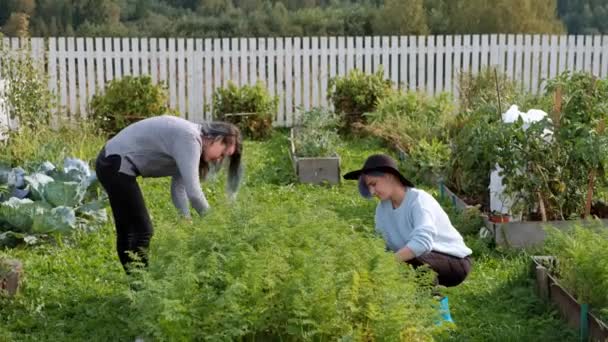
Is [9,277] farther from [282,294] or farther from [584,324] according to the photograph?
[584,324]

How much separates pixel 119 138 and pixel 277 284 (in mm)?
2230

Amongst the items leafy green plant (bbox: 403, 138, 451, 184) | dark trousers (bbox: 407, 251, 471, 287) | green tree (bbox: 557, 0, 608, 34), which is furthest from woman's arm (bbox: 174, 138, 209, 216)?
green tree (bbox: 557, 0, 608, 34)

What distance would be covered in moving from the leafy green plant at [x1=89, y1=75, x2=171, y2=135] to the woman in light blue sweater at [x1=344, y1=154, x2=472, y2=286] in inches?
329

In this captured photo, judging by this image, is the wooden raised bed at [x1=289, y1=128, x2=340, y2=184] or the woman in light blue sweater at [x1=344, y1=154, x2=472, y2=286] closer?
the woman in light blue sweater at [x1=344, y1=154, x2=472, y2=286]

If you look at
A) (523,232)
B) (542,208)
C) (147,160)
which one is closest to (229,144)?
(147,160)

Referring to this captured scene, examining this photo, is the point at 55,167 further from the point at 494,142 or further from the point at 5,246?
the point at 494,142

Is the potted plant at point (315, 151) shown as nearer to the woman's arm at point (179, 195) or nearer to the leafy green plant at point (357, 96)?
the leafy green plant at point (357, 96)

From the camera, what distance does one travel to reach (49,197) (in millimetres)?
7629

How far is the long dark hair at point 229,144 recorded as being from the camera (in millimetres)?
5496

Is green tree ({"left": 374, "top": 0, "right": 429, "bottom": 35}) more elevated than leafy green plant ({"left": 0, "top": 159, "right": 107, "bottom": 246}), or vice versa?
green tree ({"left": 374, "top": 0, "right": 429, "bottom": 35})

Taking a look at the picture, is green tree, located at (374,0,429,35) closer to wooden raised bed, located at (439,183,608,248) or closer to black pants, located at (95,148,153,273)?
wooden raised bed, located at (439,183,608,248)

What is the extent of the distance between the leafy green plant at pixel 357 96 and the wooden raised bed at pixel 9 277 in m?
8.48

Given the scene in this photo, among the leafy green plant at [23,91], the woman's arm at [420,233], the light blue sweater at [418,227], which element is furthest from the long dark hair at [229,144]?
the leafy green plant at [23,91]

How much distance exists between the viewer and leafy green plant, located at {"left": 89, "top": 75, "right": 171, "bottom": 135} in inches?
524
